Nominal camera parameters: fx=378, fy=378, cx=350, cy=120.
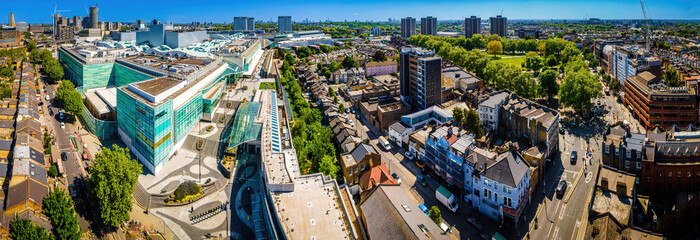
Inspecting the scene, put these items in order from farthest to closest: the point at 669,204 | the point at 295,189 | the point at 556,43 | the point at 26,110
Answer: the point at 556,43, the point at 26,110, the point at 669,204, the point at 295,189

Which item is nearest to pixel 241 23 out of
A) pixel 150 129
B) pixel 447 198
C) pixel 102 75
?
pixel 102 75

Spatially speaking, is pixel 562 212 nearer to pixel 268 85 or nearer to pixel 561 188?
pixel 561 188

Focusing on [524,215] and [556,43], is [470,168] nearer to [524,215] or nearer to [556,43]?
[524,215]

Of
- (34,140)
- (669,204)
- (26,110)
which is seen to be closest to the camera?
(669,204)

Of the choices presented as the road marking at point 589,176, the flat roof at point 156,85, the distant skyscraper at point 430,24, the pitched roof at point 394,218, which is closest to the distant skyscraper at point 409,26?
the distant skyscraper at point 430,24

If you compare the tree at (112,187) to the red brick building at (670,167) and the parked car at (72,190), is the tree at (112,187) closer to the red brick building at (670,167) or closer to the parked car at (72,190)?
the parked car at (72,190)

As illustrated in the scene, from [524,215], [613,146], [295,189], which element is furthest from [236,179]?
[613,146]

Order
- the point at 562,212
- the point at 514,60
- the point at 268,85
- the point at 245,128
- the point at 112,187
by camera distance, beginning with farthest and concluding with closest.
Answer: the point at 514,60
the point at 268,85
the point at 245,128
the point at 562,212
the point at 112,187
